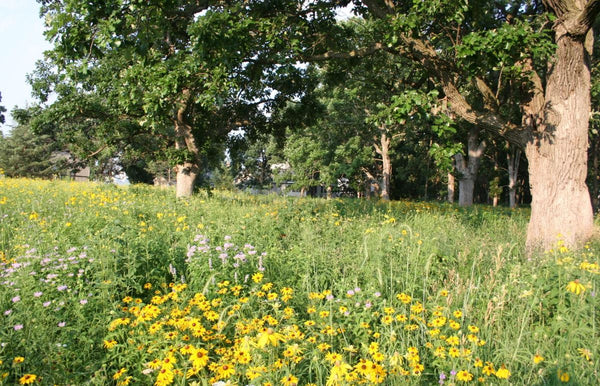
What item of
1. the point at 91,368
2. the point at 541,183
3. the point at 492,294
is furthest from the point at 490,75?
the point at 91,368

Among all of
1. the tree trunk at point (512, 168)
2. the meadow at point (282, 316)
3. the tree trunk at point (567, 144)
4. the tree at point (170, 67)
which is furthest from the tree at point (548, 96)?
the tree trunk at point (512, 168)

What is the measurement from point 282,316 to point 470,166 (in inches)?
783

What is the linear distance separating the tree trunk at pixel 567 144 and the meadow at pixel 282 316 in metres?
1.12

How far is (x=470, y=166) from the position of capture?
2011 centimetres

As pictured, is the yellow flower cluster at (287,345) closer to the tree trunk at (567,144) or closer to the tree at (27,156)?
the tree trunk at (567,144)

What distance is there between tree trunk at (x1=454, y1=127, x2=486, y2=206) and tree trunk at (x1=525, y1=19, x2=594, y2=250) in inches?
505

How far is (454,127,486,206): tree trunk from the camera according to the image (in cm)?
1947

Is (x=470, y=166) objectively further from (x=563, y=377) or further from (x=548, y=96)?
(x=563, y=377)

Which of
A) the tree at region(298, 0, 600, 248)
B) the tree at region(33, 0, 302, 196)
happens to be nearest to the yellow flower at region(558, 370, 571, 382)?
Answer: the tree at region(298, 0, 600, 248)

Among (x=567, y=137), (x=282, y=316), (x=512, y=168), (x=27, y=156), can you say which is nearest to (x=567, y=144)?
(x=567, y=137)

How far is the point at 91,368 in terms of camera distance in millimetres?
2494

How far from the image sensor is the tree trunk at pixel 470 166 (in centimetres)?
1947

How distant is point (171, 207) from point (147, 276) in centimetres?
470

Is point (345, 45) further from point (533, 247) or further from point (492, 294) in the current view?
point (492, 294)
